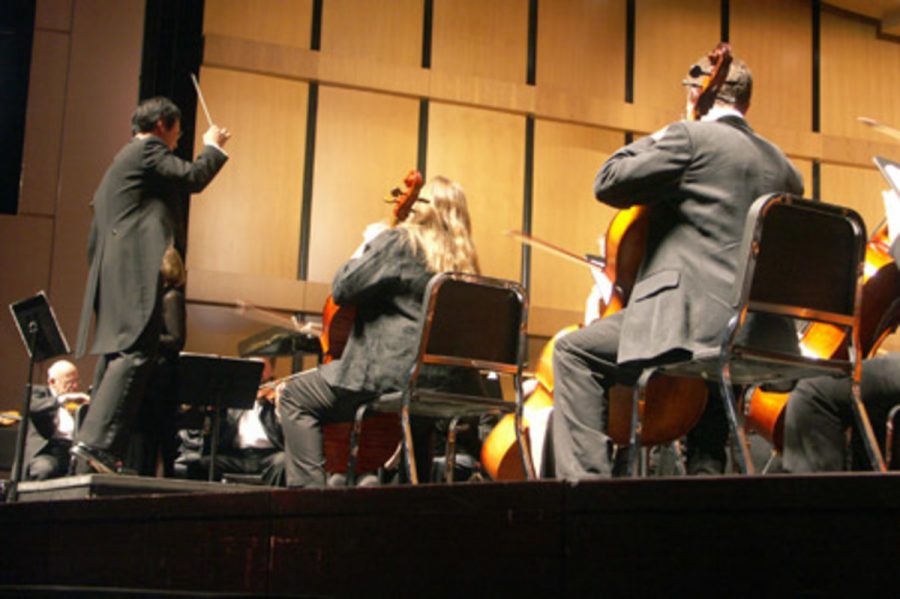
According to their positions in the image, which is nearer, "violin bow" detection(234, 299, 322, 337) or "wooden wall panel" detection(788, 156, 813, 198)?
"violin bow" detection(234, 299, 322, 337)

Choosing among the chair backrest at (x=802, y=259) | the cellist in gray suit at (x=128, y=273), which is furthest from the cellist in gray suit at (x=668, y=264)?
the cellist in gray suit at (x=128, y=273)

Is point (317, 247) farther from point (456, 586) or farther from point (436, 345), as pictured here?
point (456, 586)

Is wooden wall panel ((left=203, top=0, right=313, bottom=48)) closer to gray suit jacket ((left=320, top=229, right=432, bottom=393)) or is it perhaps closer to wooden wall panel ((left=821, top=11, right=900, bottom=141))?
wooden wall panel ((left=821, top=11, right=900, bottom=141))

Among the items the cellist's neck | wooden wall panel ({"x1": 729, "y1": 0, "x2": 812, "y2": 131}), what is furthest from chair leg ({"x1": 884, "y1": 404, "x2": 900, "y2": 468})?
wooden wall panel ({"x1": 729, "y1": 0, "x2": 812, "y2": 131})

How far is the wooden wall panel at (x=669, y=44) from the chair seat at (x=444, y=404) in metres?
5.21

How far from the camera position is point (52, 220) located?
22.7 feet

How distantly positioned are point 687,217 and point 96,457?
1.97 metres

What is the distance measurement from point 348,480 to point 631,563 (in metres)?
1.88

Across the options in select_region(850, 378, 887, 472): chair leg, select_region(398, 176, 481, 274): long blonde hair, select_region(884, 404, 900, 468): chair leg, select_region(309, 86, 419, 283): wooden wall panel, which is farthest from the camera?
select_region(309, 86, 419, 283): wooden wall panel

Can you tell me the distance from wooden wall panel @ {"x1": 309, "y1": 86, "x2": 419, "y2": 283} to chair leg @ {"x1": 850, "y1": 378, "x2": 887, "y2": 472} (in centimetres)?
518

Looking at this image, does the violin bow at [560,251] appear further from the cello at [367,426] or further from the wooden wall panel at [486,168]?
the wooden wall panel at [486,168]

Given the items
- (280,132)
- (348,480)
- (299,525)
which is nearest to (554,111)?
(280,132)

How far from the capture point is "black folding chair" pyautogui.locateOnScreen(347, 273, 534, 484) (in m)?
3.26

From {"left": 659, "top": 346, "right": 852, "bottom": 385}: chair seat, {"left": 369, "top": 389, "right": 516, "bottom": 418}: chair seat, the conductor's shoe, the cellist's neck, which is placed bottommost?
the conductor's shoe
